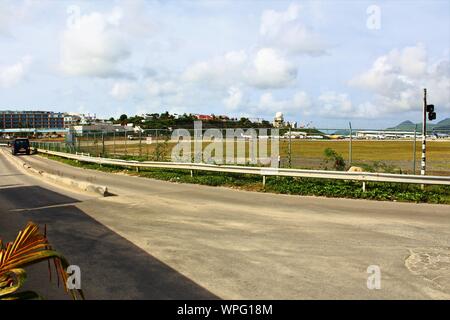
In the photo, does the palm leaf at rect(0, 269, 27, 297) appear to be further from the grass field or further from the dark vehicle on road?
the dark vehicle on road

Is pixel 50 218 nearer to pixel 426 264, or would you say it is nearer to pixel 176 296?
pixel 176 296

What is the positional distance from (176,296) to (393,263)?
3.39m

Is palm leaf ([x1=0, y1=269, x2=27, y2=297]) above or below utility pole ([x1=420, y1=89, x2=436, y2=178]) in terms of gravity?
below

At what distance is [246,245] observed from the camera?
7.36 m

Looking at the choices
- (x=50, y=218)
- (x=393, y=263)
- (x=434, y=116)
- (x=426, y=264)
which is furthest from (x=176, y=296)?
(x=434, y=116)

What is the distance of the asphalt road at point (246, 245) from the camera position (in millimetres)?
5227

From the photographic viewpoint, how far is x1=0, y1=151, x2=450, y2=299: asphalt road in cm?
523
